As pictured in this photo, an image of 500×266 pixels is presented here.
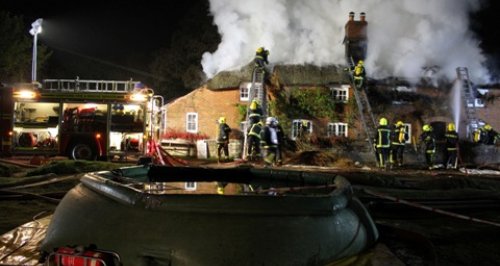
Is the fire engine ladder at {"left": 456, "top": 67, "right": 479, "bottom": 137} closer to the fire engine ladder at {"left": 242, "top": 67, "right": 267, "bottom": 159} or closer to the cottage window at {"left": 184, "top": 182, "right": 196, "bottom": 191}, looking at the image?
the fire engine ladder at {"left": 242, "top": 67, "right": 267, "bottom": 159}

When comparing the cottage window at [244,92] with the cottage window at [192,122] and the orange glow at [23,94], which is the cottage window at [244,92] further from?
the orange glow at [23,94]

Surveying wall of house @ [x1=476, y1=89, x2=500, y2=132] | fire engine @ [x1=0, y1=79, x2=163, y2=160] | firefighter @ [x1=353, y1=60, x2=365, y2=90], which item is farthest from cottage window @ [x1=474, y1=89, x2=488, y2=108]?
fire engine @ [x1=0, y1=79, x2=163, y2=160]

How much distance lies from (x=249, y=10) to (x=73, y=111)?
14.4m

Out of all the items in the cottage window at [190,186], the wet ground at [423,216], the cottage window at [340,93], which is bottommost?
the wet ground at [423,216]

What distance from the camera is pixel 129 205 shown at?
273cm

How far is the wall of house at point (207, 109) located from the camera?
971 inches

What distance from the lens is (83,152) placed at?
1564 cm

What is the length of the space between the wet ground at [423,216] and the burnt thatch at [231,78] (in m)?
15.7

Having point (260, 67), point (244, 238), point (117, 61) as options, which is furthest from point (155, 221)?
point (117, 61)

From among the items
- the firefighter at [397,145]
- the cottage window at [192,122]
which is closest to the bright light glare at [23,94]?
the cottage window at [192,122]

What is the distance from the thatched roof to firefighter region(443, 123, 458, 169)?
8357mm

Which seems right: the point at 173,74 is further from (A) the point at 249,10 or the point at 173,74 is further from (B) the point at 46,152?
(B) the point at 46,152

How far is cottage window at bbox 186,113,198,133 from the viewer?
24969 millimetres

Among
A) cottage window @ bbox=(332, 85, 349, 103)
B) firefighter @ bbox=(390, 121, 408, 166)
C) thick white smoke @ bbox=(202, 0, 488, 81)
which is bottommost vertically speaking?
firefighter @ bbox=(390, 121, 408, 166)
